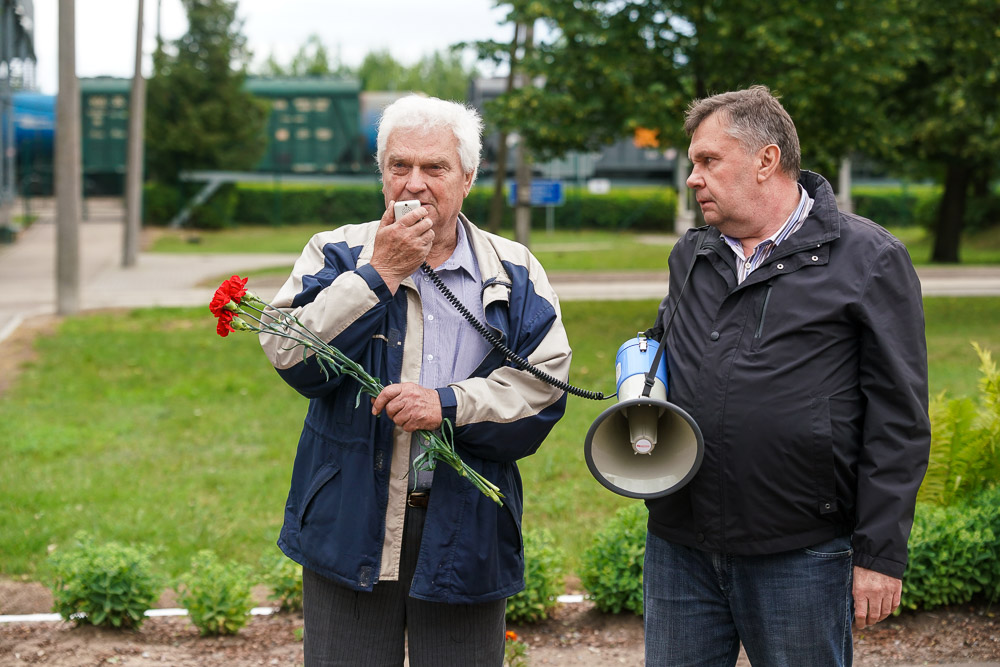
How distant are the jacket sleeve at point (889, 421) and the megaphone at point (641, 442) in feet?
1.31

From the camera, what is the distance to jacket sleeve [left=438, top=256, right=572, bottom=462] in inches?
102

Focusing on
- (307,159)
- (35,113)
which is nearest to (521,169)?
(307,159)

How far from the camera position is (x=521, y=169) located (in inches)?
778

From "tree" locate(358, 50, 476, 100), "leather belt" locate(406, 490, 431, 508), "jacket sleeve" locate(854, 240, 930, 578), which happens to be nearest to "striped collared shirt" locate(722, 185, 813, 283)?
"jacket sleeve" locate(854, 240, 930, 578)

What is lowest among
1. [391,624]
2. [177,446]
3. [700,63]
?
[177,446]

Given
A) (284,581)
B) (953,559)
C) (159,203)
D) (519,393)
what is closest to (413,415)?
(519,393)

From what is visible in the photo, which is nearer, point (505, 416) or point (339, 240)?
point (505, 416)

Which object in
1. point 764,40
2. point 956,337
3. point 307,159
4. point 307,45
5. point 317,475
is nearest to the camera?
point 317,475

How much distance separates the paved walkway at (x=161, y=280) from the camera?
17250mm

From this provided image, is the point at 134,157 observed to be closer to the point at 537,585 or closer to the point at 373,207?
the point at 373,207

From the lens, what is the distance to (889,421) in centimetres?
247

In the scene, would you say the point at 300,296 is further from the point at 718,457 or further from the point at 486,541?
the point at 718,457

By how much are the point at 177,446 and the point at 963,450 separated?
5.33m

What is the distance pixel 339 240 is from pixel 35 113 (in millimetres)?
44662
